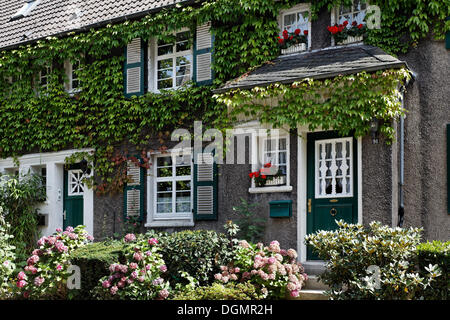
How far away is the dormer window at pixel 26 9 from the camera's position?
54.4ft

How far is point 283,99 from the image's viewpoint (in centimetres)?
1083

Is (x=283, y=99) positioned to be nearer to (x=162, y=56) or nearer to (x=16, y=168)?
(x=162, y=56)

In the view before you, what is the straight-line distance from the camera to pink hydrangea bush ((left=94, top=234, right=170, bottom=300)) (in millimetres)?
8664

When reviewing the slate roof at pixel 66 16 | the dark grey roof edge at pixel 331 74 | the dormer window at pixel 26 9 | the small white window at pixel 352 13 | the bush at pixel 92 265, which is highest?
the dormer window at pixel 26 9

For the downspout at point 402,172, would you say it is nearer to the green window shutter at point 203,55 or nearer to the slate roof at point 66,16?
the green window shutter at point 203,55

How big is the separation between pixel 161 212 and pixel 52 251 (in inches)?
143

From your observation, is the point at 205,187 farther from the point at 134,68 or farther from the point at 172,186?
the point at 134,68

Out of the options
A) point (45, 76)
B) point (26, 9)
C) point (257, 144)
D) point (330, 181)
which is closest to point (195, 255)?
point (330, 181)

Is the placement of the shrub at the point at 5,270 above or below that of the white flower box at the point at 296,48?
below

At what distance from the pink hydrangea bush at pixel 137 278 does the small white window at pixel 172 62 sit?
480 centimetres

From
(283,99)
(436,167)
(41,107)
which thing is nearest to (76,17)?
(41,107)

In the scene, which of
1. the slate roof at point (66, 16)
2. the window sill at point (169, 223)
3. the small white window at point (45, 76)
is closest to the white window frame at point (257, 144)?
the window sill at point (169, 223)

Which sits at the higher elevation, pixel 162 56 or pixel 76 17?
pixel 76 17

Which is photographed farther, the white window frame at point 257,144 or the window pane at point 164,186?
the window pane at point 164,186
